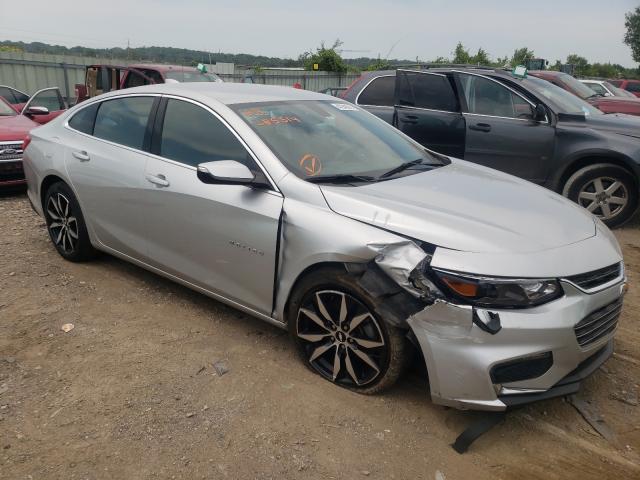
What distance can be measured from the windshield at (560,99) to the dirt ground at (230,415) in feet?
11.2

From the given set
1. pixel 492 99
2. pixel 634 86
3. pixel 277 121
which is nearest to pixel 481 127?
pixel 492 99

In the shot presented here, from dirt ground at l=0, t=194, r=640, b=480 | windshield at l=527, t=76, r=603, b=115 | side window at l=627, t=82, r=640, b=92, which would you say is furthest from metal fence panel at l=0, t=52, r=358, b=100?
side window at l=627, t=82, r=640, b=92

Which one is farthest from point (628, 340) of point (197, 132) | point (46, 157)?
point (46, 157)

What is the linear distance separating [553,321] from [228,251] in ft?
6.04

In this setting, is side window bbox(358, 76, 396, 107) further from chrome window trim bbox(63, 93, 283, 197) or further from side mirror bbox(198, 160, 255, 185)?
side mirror bbox(198, 160, 255, 185)

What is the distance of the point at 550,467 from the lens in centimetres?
255

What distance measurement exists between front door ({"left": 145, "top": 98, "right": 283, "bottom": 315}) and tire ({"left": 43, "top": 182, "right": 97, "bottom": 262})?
1.02 metres

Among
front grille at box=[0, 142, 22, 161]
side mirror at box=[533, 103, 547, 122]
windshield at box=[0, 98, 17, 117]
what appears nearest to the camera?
side mirror at box=[533, 103, 547, 122]

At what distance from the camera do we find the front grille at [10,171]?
695cm

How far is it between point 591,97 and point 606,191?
467 centimetres

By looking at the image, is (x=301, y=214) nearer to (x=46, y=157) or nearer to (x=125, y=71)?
(x=46, y=157)

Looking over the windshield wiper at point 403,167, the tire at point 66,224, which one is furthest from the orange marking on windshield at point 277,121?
the tire at point 66,224

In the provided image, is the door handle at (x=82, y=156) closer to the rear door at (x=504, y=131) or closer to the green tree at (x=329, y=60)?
the rear door at (x=504, y=131)

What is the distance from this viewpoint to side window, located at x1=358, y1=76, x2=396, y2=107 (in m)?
7.42
